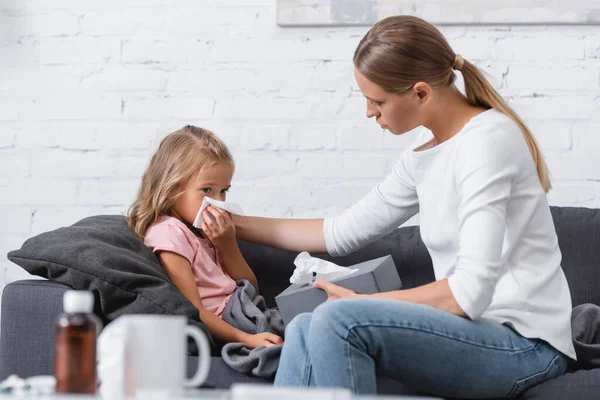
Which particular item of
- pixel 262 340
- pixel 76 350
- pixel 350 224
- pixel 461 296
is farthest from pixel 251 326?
pixel 76 350

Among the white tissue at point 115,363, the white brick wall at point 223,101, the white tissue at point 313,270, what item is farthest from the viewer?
the white brick wall at point 223,101

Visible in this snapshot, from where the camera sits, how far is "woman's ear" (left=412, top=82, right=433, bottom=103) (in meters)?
1.66

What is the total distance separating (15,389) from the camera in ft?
3.33

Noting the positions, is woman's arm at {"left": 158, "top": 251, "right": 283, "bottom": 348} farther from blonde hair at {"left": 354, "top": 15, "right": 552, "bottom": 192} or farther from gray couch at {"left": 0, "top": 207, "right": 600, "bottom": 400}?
blonde hair at {"left": 354, "top": 15, "right": 552, "bottom": 192}

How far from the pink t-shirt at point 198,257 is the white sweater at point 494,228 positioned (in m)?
0.54

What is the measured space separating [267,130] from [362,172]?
12.5 inches

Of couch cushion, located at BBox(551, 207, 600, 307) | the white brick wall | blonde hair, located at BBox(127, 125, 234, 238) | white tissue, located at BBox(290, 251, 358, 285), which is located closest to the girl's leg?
white tissue, located at BBox(290, 251, 358, 285)

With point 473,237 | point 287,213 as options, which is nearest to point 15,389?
point 473,237

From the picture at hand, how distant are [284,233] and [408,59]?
66 centimetres

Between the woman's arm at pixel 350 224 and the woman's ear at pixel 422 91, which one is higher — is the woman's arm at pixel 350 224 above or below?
below

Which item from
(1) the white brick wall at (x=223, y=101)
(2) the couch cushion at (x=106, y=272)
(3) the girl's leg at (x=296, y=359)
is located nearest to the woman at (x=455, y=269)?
(3) the girl's leg at (x=296, y=359)

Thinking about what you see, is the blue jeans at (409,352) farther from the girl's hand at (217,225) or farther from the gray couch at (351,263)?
the girl's hand at (217,225)

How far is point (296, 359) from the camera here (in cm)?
149

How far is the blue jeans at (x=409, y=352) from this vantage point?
142 centimetres
